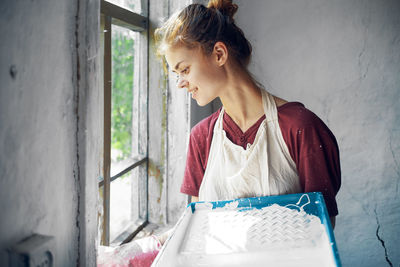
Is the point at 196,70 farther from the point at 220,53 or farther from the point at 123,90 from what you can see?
the point at 123,90

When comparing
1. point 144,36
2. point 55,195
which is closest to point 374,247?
point 144,36

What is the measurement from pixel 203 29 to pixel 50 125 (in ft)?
2.36

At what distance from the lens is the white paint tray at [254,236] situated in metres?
0.61

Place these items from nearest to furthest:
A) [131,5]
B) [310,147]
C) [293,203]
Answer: [293,203], [310,147], [131,5]

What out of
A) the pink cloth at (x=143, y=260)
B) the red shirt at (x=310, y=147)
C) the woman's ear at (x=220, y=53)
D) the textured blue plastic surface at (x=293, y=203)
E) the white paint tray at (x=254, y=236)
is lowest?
the pink cloth at (x=143, y=260)

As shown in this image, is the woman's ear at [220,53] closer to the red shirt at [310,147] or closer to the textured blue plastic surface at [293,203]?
the red shirt at [310,147]

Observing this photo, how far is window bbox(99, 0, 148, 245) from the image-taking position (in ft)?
4.08

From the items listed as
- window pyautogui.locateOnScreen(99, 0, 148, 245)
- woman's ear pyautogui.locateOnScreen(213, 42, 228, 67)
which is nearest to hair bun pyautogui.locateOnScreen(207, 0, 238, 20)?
woman's ear pyautogui.locateOnScreen(213, 42, 228, 67)

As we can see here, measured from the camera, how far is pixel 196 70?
1.11 metres

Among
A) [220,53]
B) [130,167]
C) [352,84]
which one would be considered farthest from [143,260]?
[352,84]

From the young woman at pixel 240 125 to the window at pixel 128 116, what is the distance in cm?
29

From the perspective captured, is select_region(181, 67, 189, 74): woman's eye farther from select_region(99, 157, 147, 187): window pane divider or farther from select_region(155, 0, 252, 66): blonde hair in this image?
select_region(99, 157, 147, 187): window pane divider

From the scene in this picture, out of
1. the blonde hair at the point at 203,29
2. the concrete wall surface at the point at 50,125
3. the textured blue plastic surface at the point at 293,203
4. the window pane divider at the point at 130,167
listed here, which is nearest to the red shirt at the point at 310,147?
the textured blue plastic surface at the point at 293,203

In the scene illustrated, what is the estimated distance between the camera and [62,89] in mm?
534
